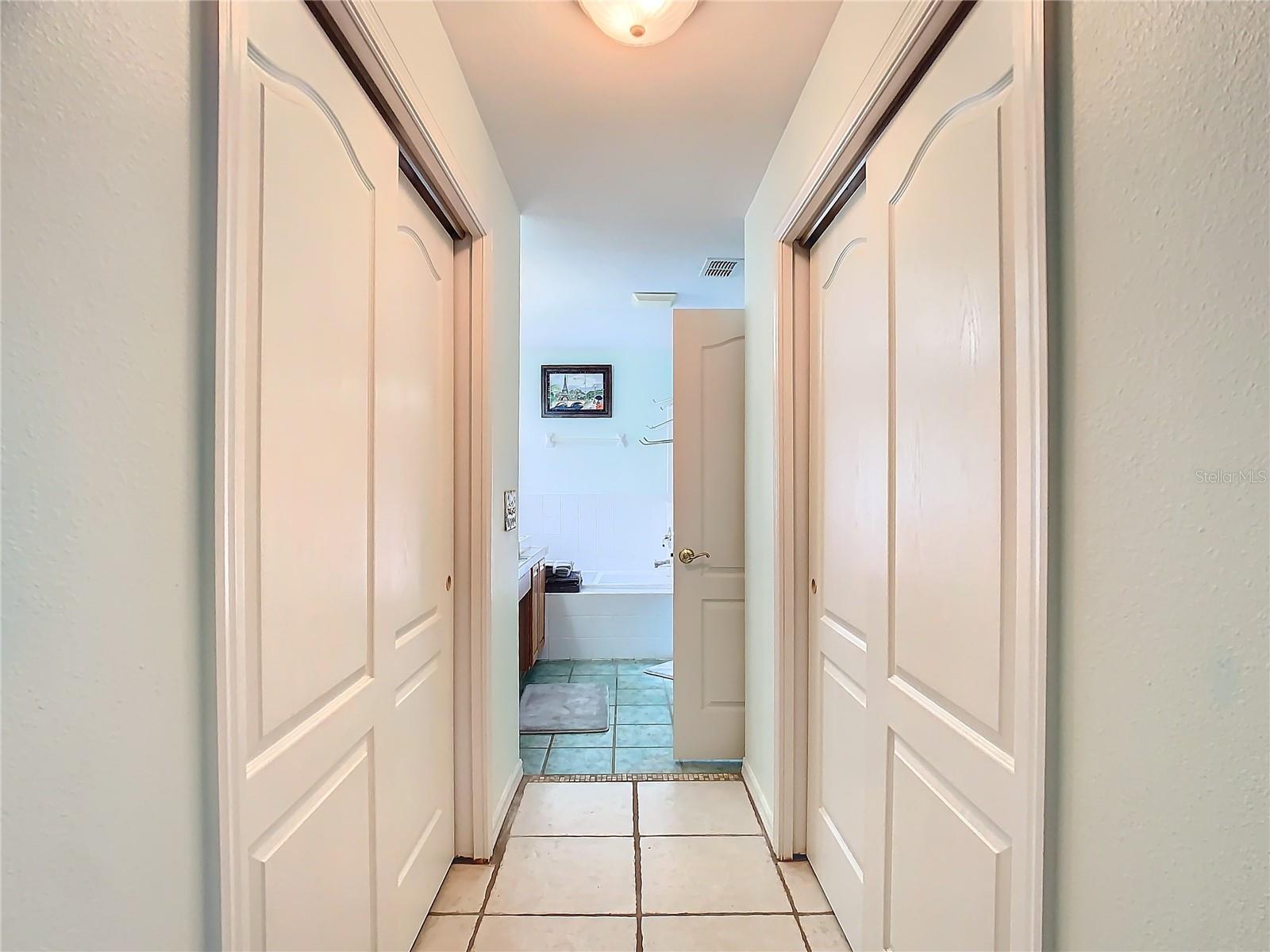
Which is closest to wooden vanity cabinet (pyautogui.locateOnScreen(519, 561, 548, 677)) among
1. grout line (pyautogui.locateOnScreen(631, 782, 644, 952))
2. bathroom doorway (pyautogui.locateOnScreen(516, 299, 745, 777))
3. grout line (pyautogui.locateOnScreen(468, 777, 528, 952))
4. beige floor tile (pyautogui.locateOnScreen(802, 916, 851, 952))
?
bathroom doorway (pyautogui.locateOnScreen(516, 299, 745, 777))

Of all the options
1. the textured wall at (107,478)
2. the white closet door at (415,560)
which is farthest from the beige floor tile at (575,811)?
the textured wall at (107,478)

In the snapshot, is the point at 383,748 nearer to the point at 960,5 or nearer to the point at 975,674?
the point at 975,674

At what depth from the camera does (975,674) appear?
0.97m

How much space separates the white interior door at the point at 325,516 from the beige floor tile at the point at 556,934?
0.68 feet

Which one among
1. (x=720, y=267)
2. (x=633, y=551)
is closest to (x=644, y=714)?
(x=633, y=551)

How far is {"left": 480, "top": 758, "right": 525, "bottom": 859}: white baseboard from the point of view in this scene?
2002mm

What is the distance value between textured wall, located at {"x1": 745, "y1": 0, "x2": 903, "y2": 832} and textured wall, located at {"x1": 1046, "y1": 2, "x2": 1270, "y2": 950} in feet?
2.75

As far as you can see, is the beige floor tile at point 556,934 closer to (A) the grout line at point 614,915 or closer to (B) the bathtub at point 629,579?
(A) the grout line at point 614,915

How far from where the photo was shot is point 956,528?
1036 millimetres

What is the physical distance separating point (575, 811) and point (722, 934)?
76 centimetres

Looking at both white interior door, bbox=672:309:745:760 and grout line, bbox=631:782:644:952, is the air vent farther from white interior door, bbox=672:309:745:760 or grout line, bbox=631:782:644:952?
grout line, bbox=631:782:644:952

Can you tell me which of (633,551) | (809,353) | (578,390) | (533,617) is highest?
(578,390)

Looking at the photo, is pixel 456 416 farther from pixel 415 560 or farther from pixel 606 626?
pixel 606 626

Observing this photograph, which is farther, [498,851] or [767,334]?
[767,334]
